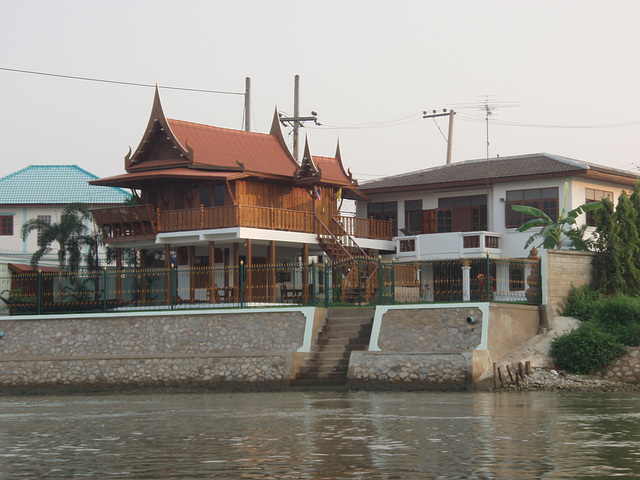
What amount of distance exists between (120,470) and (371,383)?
13.7 meters

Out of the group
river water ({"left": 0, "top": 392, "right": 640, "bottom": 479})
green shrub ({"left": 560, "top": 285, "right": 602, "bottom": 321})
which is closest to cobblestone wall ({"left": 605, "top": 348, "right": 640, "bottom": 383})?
green shrub ({"left": 560, "top": 285, "right": 602, "bottom": 321})

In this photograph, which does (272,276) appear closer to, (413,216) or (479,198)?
(413,216)

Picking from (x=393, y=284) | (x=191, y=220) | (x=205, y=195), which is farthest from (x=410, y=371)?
(x=205, y=195)

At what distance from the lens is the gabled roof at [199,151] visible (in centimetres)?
3500

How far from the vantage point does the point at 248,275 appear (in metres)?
29.8

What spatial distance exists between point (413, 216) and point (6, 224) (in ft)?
82.4

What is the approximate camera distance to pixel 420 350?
1014 inches

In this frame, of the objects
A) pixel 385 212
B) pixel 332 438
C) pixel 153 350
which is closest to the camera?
pixel 332 438

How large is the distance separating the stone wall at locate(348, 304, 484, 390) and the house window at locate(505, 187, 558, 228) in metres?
10.7

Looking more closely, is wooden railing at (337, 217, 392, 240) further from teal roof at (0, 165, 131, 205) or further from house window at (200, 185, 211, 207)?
teal roof at (0, 165, 131, 205)

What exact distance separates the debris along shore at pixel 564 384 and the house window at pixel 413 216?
13.7 metres

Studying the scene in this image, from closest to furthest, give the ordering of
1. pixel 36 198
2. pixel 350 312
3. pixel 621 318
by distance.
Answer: pixel 621 318, pixel 350 312, pixel 36 198

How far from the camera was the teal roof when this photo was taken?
54.2 metres

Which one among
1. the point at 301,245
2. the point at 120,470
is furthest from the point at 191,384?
the point at 120,470
